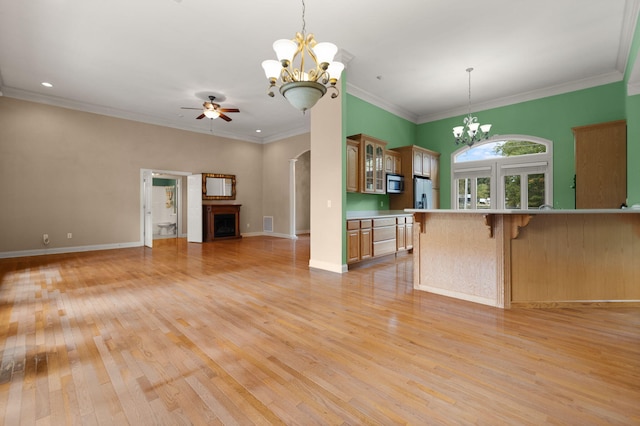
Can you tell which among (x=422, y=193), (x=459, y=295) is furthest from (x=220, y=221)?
(x=459, y=295)

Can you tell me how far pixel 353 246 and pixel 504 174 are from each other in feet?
13.8

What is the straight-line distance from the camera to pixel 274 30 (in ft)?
13.0

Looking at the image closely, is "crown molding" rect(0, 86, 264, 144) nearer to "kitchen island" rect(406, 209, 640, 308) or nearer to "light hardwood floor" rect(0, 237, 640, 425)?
"light hardwood floor" rect(0, 237, 640, 425)

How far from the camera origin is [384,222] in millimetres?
5641

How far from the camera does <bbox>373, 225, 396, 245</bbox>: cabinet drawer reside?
540 centimetres

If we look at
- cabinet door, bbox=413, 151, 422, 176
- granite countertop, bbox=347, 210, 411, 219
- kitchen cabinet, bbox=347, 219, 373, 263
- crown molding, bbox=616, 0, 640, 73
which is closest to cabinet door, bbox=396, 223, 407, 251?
granite countertop, bbox=347, 210, 411, 219

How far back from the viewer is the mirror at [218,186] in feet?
28.9

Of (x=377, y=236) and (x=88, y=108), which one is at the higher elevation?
(x=88, y=108)

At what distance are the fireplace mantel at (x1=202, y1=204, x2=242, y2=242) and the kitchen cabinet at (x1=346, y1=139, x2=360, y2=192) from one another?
206 inches

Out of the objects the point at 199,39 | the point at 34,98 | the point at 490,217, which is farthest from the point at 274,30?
the point at 34,98

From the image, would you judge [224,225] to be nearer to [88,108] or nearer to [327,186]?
[88,108]

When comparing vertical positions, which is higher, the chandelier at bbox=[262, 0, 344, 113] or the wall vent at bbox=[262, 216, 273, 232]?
the chandelier at bbox=[262, 0, 344, 113]

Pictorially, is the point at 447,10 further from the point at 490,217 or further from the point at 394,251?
the point at 394,251

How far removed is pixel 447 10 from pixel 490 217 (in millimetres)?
2596
